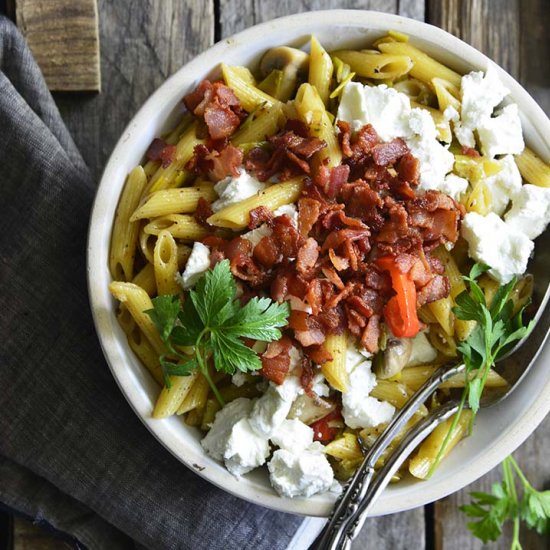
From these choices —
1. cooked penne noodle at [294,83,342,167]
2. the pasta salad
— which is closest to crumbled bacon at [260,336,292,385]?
the pasta salad

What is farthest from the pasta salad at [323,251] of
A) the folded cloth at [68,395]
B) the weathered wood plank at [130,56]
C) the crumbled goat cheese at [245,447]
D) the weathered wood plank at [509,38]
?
the weathered wood plank at [509,38]

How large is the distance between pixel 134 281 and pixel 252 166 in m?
0.43

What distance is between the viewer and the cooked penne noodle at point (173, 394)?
6.68ft

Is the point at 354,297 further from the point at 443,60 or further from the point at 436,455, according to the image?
the point at 443,60

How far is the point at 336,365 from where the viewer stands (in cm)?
198

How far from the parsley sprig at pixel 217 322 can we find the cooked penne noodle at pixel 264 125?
0.39 m

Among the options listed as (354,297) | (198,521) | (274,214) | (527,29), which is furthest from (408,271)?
(527,29)

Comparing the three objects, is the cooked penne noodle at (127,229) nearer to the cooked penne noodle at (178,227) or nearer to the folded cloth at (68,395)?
the cooked penne noodle at (178,227)

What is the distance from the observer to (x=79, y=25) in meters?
2.48

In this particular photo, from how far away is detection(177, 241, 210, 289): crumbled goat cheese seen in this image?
6.46 ft

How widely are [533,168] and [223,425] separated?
1053mm

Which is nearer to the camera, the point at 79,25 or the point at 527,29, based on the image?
the point at 79,25

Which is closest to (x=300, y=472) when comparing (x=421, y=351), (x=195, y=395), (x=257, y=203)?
(x=195, y=395)

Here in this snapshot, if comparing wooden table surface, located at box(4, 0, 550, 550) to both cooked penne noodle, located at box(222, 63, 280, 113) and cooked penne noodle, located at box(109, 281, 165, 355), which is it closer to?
cooked penne noodle, located at box(222, 63, 280, 113)
